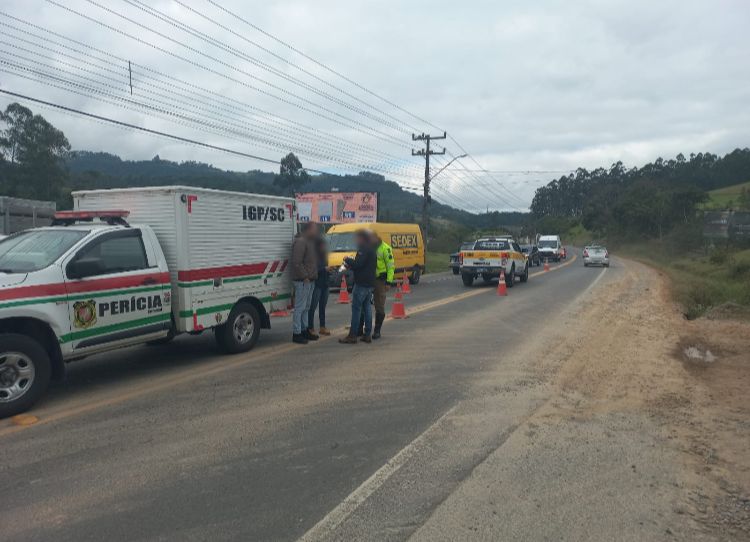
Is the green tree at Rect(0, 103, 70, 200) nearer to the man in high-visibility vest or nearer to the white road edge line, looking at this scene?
the man in high-visibility vest

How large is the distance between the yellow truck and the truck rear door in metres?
11.2

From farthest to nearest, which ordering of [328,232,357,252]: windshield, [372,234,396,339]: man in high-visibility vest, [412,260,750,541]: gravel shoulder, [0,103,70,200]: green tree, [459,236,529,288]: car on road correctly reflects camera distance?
[0,103,70,200]: green tree < [459,236,529,288]: car on road < [328,232,357,252]: windshield < [372,234,396,339]: man in high-visibility vest < [412,260,750,541]: gravel shoulder

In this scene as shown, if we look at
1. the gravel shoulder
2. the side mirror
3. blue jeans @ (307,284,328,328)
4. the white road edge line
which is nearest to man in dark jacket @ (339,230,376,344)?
blue jeans @ (307,284,328,328)

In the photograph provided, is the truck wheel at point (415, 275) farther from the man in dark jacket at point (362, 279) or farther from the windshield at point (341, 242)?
the man in dark jacket at point (362, 279)

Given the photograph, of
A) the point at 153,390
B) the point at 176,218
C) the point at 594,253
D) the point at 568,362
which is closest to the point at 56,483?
the point at 153,390

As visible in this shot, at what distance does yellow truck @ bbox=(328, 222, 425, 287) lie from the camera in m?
19.9

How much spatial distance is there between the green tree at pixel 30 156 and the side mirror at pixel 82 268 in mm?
28586

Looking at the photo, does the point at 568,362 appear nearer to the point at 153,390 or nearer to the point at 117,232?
the point at 153,390

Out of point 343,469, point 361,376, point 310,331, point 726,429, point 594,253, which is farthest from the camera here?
point 594,253

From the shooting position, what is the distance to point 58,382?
22.7 feet

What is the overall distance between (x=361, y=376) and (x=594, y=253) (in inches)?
1415

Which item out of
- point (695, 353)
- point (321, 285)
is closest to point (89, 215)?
point (321, 285)

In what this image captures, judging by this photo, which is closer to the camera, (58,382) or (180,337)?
(58,382)

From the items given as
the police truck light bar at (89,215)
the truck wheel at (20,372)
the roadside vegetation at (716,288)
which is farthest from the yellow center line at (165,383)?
the roadside vegetation at (716,288)
